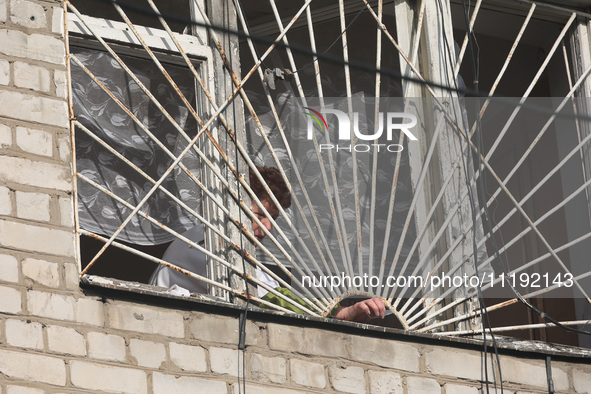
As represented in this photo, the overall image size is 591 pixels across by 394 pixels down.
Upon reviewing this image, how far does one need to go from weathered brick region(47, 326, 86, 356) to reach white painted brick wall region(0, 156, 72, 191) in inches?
24.7

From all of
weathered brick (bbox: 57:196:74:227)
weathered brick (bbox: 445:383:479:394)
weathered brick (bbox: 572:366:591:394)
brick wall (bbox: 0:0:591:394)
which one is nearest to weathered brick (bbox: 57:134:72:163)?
brick wall (bbox: 0:0:591:394)

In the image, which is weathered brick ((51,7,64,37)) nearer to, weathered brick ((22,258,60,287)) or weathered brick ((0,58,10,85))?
weathered brick ((0,58,10,85))

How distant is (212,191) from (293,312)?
713mm

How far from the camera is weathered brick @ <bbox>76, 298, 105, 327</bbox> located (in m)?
5.89

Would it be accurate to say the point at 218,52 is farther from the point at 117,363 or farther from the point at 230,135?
the point at 117,363

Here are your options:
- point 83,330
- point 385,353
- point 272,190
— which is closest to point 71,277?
point 83,330

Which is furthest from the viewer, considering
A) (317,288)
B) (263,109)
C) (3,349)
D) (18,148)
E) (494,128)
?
(494,128)

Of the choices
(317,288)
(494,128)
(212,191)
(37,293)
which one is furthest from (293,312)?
(494,128)

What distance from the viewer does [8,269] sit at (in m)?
5.86

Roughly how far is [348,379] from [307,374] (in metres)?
0.19

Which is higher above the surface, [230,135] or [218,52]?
[218,52]

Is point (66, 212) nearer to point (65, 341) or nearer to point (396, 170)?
point (65, 341)

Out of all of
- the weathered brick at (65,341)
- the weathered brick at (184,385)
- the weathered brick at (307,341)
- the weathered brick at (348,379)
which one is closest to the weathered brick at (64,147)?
the weathered brick at (65,341)

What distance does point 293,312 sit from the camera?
6262 mm
